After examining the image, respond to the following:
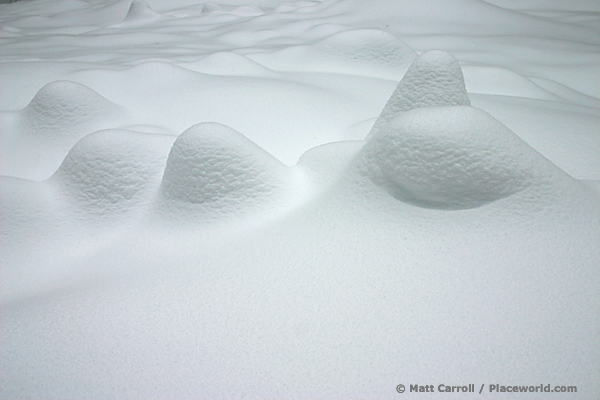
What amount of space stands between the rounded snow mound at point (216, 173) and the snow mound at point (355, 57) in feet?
6.65

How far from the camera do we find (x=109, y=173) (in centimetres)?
156

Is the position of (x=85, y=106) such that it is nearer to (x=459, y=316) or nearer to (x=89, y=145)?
(x=89, y=145)

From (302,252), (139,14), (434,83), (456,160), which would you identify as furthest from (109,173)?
(139,14)

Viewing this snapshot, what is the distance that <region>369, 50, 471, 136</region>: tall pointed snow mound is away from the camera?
5.53ft

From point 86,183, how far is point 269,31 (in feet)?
11.6

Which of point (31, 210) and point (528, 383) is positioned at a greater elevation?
point (31, 210)

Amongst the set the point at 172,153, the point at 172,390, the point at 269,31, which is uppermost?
the point at 269,31

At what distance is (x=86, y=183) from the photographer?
1576 millimetres

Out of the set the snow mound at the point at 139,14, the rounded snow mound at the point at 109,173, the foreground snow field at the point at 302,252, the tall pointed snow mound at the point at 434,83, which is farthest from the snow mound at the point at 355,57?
the snow mound at the point at 139,14

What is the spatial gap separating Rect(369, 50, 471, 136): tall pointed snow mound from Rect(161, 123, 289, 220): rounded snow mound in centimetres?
73

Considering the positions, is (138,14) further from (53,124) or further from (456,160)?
(456,160)

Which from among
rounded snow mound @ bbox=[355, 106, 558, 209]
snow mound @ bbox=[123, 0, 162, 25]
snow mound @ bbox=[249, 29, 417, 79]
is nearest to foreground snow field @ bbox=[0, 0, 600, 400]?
rounded snow mound @ bbox=[355, 106, 558, 209]

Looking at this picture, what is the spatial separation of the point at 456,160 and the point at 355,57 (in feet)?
7.60

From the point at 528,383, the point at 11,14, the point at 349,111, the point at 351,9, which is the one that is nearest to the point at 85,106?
the point at 349,111
